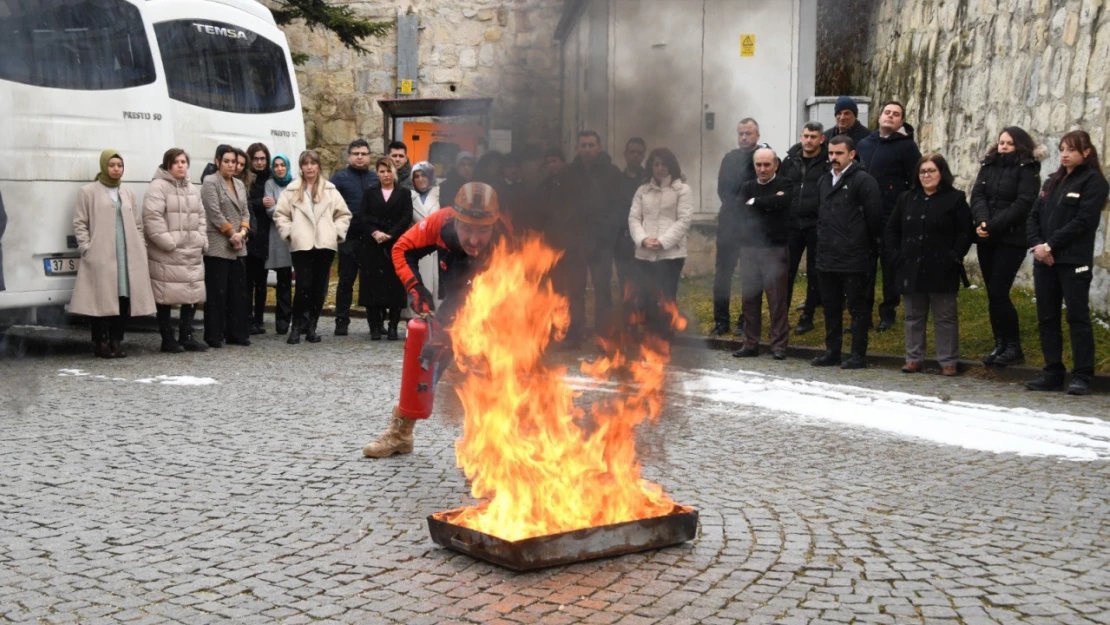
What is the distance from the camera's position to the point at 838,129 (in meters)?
11.7

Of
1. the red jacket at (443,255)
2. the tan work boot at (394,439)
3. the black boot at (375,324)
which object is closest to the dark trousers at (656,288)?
the red jacket at (443,255)

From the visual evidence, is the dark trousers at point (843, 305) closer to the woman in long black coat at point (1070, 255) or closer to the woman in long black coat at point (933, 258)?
the woman in long black coat at point (933, 258)

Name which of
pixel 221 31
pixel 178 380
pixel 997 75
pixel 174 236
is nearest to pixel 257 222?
pixel 174 236

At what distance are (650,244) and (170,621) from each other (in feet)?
10.2

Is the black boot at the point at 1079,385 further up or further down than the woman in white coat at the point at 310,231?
further down

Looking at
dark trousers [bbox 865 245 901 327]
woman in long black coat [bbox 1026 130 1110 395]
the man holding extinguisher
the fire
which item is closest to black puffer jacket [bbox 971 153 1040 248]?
woman in long black coat [bbox 1026 130 1110 395]

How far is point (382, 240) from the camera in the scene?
13234 mm

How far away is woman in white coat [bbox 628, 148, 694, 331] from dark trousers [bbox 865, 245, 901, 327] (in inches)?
164

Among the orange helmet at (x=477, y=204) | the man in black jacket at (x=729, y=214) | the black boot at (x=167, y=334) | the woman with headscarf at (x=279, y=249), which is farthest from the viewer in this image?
the woman with headscarf at (x=279, y=249)

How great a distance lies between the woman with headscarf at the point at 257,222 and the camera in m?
13.9

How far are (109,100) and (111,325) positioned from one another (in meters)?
2.11

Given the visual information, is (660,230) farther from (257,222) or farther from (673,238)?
(257,222)

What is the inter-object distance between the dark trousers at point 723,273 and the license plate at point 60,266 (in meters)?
5.94

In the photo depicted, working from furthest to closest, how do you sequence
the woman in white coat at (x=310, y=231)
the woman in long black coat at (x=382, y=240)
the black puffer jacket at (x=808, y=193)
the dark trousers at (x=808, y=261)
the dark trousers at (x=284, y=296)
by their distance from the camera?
the dark trousers at (x=284, y=296) → the woman in white coat at (x=310, y=231) → the woman in long black coat at (x=382, y=240) → the dark trousers at (x=808, y=261) → the black puffer jacket at (x=808, y=193)
